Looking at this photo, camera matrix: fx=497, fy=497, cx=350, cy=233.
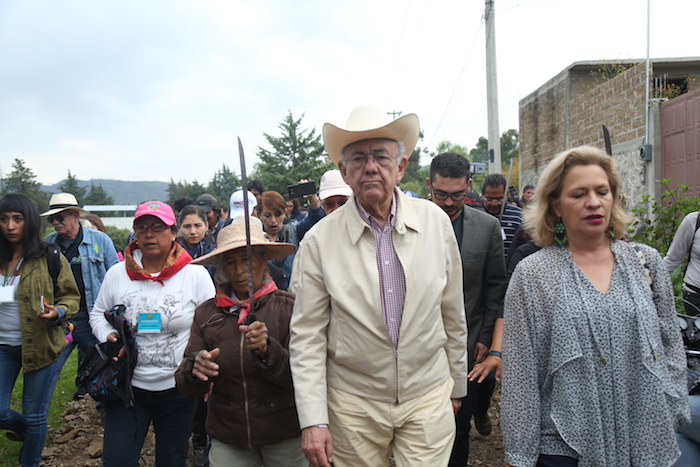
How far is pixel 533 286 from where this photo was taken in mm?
2164

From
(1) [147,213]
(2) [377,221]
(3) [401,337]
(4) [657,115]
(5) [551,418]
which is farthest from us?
(4) [657,115]

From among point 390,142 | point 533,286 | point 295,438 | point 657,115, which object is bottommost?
point 295,438

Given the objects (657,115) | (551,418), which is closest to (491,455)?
(551,418)

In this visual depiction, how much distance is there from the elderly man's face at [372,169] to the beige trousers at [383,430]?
3.07 feet

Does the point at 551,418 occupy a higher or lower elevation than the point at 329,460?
higher

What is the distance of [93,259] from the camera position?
4.97 meters

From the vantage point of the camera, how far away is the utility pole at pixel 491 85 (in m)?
12.0

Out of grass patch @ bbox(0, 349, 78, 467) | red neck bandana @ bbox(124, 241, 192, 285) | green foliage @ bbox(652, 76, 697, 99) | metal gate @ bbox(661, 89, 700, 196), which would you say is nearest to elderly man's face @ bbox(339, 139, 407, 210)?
red neck bandana @ bbox(124, 241, 192, 285)

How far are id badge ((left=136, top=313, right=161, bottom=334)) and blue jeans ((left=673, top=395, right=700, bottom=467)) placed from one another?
112 inches

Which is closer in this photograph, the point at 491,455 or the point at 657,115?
the point at 491,455

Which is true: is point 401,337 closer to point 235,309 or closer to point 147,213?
point 235,309

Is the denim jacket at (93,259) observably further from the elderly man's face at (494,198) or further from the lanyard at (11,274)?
the elderly man's face at (494,198)

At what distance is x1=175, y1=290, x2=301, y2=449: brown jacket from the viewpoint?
102 inches

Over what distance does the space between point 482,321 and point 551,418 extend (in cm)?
124
